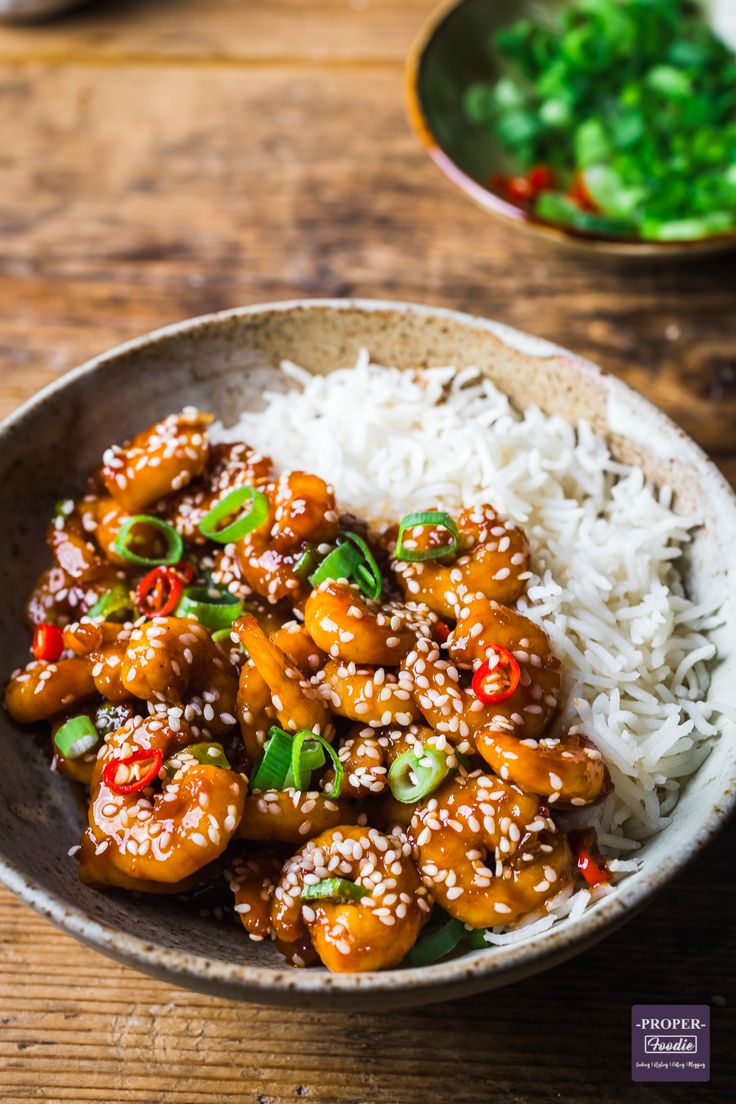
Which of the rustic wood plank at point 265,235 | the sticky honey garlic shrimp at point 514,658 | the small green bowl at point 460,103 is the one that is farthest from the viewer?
the rustic wood plank at point 265,235

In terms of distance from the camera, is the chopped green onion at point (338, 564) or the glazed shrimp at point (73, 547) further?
the glazed shrimp at point (73, 547)

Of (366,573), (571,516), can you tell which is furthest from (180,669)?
(571,516)

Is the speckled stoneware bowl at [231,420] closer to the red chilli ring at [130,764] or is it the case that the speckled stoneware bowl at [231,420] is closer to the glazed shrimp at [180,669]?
the red chilli ring at [130,764]

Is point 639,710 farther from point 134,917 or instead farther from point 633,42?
point 633,42

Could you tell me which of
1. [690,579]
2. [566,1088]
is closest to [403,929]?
[566,1088]

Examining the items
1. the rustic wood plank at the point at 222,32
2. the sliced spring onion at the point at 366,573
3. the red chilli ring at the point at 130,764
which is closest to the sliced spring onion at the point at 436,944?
the red chilli ring at the point at 130,764

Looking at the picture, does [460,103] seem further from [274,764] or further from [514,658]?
[274,764]
